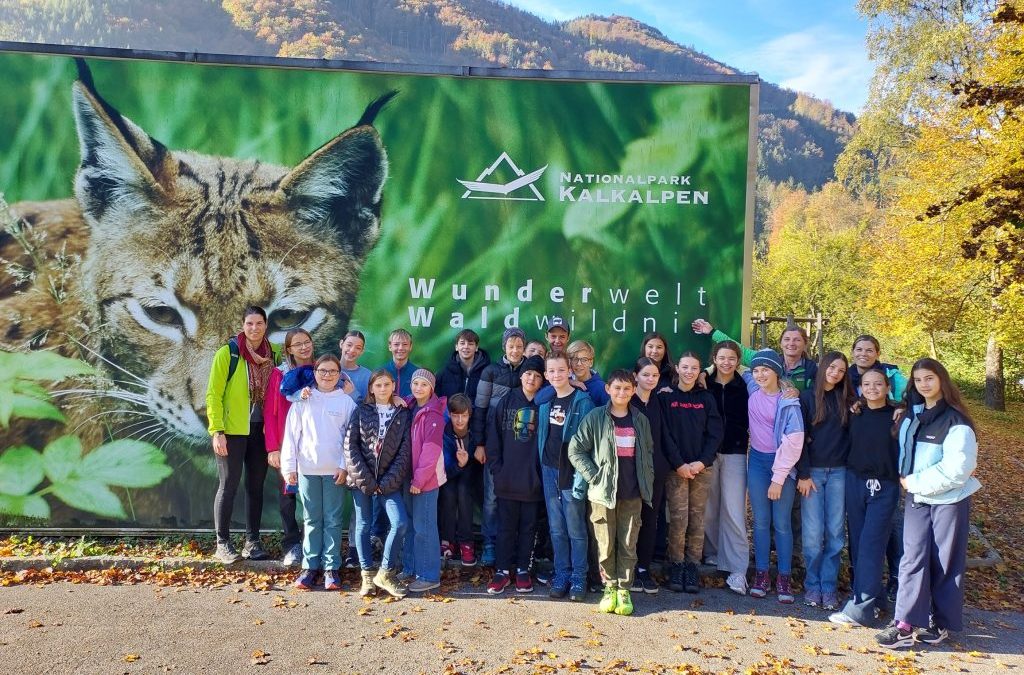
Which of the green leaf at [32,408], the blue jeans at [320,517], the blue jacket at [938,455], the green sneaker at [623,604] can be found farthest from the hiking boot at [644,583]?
the green leaf at [32,408]

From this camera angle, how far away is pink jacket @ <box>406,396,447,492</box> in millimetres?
4566

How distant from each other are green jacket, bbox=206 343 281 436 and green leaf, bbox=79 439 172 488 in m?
1.08

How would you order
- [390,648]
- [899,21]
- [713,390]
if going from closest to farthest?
[390,648]
[713,390]
[899,21]

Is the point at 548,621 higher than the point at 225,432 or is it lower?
lower

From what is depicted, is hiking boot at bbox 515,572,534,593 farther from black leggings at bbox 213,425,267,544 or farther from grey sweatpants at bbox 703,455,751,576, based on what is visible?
black leggings at bbox 213,425,267,544

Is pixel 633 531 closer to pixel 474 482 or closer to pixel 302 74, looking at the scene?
pixel 474 482

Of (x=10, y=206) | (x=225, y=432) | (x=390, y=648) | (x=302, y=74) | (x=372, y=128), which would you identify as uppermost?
(x=302, y=74)

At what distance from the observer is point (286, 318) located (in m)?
5.65

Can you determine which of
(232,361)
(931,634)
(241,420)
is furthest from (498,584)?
(931,634)

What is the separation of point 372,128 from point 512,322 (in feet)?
6.92

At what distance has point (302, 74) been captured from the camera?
5.68 meters

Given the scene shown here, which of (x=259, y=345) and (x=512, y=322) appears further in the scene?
(x=512, y=322)

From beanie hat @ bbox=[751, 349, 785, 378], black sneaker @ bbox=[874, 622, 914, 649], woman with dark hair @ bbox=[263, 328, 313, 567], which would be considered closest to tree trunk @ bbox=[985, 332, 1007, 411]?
beanie hat @ bbox=[751, 349, 785, 378]

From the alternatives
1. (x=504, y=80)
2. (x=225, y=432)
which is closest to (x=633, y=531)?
(x=225, y=432)
